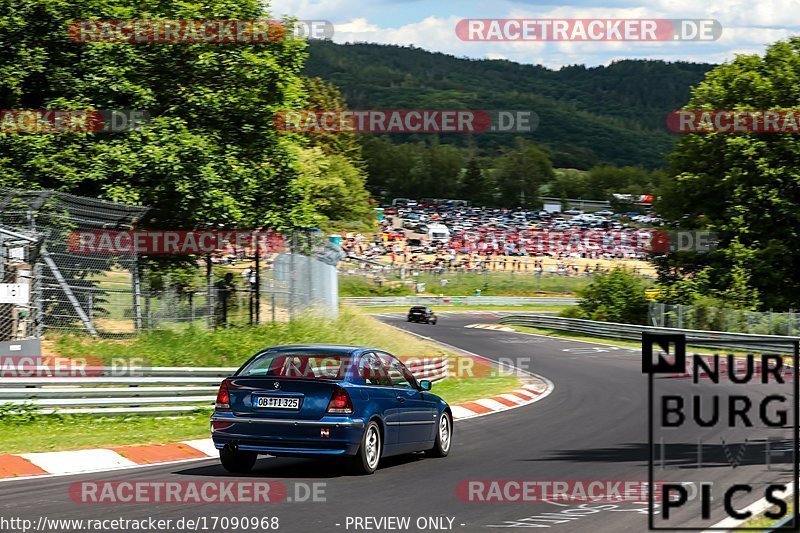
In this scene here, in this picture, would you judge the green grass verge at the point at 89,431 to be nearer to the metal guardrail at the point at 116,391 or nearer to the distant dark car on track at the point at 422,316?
the metal guardrail at the point at 116,391

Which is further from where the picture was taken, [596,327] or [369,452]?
[596,327]

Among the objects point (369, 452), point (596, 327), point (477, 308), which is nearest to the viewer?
point (369, 452)

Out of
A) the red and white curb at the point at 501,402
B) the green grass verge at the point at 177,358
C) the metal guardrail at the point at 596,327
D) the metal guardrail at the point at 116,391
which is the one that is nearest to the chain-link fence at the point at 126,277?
the green grass verge at the point at 177,358

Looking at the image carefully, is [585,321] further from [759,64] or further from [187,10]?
[187,10]

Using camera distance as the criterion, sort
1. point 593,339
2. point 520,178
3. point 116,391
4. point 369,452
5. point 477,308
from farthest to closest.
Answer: point 520,178
point 477,308
point 593,339
point 116,391
point 369,452

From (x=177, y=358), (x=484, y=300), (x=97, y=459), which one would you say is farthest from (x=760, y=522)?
(x=484, y=300)

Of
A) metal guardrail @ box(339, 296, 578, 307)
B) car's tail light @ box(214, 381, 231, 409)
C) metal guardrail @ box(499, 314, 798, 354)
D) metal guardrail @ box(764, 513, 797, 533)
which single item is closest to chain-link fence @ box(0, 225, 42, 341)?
car's tail light @ box(214, 381, 231, 409)

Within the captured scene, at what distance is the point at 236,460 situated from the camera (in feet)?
36.3

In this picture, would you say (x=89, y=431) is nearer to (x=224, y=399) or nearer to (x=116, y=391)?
(x=116, y=391)

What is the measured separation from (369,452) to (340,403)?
725 millimetres

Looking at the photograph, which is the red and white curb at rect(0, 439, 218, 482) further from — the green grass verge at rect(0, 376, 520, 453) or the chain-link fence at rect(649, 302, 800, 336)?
the chain-link fence at rect(649, 302, 800, 336)

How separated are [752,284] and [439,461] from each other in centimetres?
3651

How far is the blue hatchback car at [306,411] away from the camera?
10.6 m

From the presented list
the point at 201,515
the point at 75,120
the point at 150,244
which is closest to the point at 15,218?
the point at 75,120
